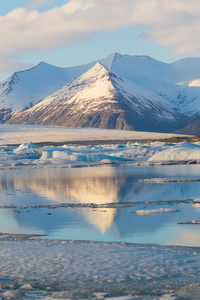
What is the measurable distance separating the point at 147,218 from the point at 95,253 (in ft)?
16.9

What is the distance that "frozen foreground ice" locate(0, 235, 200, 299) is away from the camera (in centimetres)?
792

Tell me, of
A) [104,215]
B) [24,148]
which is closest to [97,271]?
[104,215]

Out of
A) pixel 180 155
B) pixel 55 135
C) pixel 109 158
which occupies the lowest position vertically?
pixel 109 158

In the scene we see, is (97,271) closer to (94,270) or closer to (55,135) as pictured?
(94,270)

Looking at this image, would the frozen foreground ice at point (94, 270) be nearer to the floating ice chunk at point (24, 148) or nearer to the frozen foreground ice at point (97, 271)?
the frozen foreground ice at point (97, 271)

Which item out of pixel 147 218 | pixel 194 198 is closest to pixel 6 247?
pixel 147 218

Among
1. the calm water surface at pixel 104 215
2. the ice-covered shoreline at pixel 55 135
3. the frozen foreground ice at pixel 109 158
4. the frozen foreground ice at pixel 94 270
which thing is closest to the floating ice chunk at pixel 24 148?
the frozen foreground ice at pixel 109 158

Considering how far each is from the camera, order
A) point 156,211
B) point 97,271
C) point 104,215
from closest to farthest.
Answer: point 97,271, point 104,215, point 156,211

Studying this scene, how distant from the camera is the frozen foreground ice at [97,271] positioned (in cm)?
792

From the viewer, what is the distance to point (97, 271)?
8922 mm

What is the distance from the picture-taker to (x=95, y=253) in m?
10.1

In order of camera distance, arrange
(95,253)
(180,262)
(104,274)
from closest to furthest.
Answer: (104,274) < (180,262) < (95,253)

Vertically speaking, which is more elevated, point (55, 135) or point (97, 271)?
point (55, 135)

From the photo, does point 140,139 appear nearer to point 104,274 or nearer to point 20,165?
point 20,165
